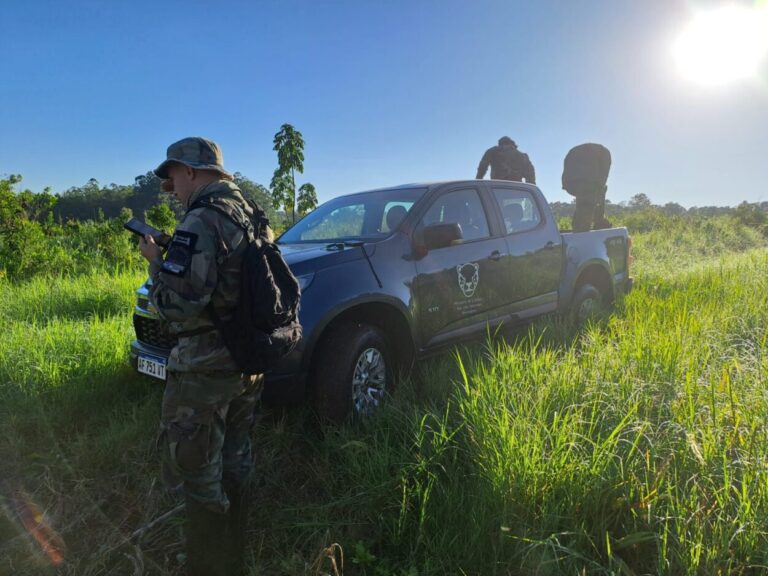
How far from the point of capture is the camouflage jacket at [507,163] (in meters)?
7.56

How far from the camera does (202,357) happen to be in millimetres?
1806

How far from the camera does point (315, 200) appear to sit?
856 inches

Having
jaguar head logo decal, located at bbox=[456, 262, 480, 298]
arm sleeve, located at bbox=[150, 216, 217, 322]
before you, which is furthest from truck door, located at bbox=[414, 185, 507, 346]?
Result: arm sleeve, located at bbox=[150, 216, 217, 322]

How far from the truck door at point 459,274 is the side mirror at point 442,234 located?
0.15m

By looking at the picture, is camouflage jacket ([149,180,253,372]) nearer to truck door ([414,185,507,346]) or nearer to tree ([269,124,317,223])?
truck door ([414,185,507,346])

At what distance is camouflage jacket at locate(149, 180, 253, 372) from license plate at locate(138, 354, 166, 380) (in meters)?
1.10

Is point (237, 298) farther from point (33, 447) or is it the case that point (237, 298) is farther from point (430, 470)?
point (33, 447)

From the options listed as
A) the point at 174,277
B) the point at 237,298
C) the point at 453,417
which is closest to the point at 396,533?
the point at 453,417

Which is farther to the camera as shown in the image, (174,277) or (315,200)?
(315,200)

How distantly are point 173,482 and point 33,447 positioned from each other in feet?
4.97

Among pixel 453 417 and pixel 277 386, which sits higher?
pixel 277 386

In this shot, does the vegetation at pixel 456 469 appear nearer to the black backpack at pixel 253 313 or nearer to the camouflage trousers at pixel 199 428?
the camouflage trousers at pixel 199 428

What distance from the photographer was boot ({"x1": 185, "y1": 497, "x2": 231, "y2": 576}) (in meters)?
1.89

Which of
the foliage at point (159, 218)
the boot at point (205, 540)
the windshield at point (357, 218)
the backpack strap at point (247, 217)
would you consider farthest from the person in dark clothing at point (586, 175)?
the foliage at point (159, 218)
